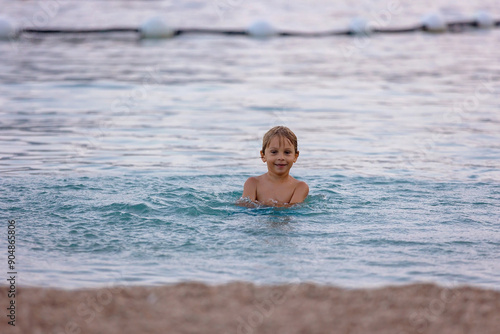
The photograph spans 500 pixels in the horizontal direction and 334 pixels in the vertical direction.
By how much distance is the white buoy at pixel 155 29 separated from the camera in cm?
Result: 2281

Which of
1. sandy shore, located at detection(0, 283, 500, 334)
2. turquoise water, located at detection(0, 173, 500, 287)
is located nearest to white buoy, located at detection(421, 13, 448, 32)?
turquoise water, located at detection(0, 173, 500, 287)

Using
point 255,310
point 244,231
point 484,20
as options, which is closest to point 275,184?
point 244,231

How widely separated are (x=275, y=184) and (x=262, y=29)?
55.8ft

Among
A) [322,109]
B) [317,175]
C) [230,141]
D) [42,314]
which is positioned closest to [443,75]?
[322,109]

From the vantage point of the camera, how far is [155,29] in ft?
75.2

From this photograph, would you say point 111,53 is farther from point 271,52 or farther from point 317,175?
point 317,175

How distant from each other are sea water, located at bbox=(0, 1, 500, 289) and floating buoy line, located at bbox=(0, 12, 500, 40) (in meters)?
2.81

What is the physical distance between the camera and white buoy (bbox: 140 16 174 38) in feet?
74.8

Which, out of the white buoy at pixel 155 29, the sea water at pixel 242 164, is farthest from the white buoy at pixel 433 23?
the white buoy at pixel 155 29

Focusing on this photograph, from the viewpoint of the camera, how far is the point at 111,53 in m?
19.7

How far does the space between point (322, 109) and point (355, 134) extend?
6.39 ft

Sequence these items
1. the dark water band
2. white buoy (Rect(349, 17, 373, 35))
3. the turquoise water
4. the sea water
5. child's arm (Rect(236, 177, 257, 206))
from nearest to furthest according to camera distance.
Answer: the turquoise water, the sea water, child's arm (Rect(236, 177, 257, 206)), the dark water band, white buoy (Rect(349, 17, 373, 35))

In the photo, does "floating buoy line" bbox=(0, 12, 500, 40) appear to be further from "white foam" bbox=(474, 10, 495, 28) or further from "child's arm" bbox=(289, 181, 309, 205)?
"child's arm" bbox=(289, 181, 309, 205)

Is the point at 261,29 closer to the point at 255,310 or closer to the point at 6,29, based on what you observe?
the point at 6,29
